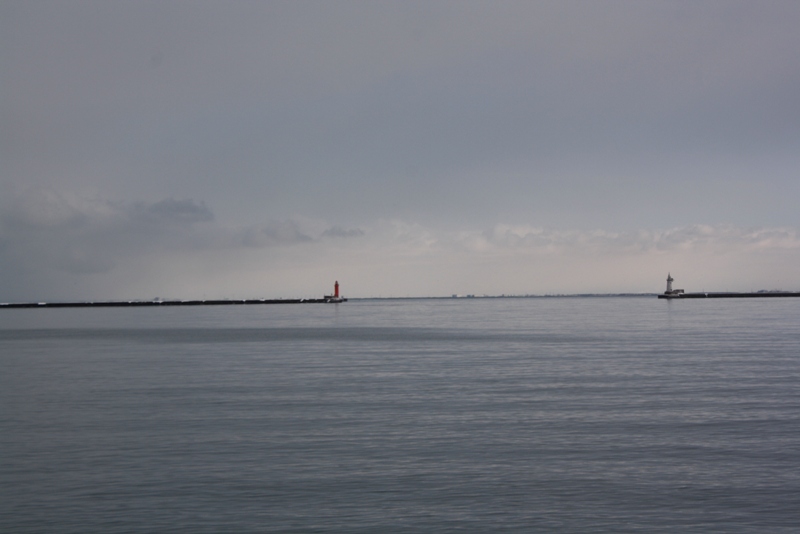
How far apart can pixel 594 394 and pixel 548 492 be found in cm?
1463

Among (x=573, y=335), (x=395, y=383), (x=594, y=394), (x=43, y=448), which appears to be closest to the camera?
(x=43, y=448)

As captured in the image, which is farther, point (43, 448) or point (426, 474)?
point (43, 448)

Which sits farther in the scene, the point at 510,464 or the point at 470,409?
the point at 470,409

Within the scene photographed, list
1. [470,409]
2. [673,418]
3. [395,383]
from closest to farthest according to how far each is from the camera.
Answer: [673,418]
[470,409]
[395,383]

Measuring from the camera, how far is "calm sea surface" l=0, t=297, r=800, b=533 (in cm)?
1475

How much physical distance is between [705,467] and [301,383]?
21.1m

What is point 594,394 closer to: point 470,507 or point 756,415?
point 756,415

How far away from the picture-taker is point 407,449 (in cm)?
2020

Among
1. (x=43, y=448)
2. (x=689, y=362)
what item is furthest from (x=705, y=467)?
(x=689, y=362)

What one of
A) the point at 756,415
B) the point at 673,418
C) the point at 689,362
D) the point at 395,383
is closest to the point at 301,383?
the point at 395,383

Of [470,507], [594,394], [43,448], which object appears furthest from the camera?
[594,394]

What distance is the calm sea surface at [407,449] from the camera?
14750 mm

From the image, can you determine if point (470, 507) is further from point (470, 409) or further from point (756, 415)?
point (756, 415)

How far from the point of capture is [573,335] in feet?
233
